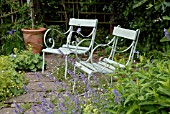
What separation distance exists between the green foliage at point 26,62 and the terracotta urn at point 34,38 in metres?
0.86

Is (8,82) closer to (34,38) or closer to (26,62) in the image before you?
(26,62)

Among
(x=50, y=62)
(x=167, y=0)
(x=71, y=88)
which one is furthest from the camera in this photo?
(x=50, y=62)

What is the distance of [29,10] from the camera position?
6.23 metres

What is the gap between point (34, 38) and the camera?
5828 millimetres

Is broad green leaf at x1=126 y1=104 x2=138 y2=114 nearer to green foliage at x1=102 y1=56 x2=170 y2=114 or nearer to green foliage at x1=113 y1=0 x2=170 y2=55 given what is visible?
green foliage at x1=102 y1=56 x2=170 y2=114

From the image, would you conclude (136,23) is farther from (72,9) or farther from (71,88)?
(71,88)

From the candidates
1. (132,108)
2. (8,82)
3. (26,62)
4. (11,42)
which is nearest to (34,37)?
(11,42)

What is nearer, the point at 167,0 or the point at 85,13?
the point at 167,0

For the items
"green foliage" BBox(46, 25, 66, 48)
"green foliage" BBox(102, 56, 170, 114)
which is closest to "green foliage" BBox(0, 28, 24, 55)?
"green foliage" BBox(46, 25, 66, 48)

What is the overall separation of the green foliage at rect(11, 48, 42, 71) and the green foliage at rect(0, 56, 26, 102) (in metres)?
0.64

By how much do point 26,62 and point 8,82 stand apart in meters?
0.98

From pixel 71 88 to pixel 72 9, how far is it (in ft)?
9.72

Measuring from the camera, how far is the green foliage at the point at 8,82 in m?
3.81

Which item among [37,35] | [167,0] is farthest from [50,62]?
[167,0]
